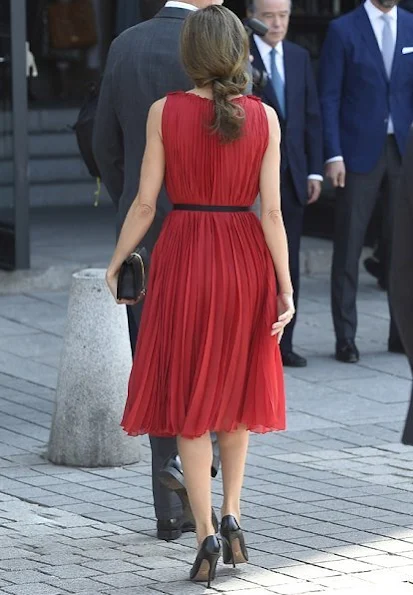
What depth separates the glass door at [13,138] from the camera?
10.6 meters

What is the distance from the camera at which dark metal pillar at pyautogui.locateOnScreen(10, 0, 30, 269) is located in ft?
34.7

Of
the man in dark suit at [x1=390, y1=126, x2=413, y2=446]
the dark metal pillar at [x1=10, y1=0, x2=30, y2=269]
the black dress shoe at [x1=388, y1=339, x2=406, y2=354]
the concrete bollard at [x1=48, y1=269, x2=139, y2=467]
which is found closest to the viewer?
the man in dark suit at [x1=390, y1=126, x2=413, y2=446]

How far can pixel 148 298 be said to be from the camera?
17.6ft

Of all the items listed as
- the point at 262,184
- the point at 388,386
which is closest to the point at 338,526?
the point at 262,184

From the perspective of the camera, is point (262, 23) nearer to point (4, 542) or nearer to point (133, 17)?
point (133, 17)

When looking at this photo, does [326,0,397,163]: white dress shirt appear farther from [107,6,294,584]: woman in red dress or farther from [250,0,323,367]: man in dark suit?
[107,6,294,584]: woman in red dress

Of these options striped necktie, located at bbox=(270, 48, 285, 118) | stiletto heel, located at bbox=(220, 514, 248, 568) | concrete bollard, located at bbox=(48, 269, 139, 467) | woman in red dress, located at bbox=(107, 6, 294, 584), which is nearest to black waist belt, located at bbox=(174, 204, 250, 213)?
woman in red dress, located at bbox=(107, 6, 294, 584)

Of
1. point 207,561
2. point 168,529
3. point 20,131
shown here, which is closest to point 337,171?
point 20,131

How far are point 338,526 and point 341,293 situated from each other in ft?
11.5

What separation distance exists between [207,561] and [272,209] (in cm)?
117

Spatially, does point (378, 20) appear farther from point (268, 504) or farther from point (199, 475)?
point (199, 475)

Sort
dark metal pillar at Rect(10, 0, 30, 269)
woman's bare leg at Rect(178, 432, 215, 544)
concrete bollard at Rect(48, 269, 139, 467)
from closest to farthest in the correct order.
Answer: woman's bare leg at Rect(178, 432, 215, 544)
concrete bollard at Rect(48, 269, 139, 467)
dark metal pillar at Rect(10, 0, 30, 269)

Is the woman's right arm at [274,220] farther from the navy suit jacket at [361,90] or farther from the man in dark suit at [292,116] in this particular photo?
the navy suit jacket at [361,90]

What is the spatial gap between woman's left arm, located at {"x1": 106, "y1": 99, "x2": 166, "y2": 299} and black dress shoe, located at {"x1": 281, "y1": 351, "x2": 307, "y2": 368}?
3.73m
